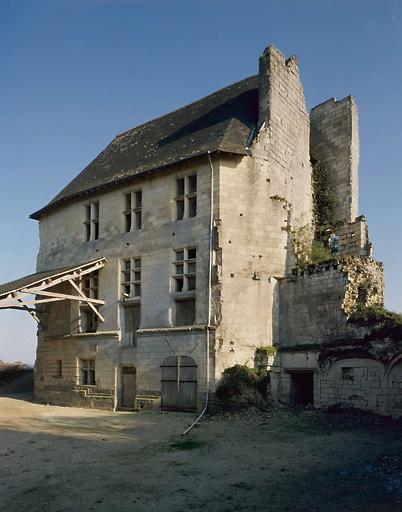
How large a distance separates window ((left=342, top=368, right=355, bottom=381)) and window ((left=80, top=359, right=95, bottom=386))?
9.40 meters

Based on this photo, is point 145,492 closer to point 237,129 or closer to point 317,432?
point 317,432

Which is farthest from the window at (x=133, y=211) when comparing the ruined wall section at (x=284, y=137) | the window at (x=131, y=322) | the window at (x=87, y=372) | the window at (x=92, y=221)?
the window at (x=87, y=372)

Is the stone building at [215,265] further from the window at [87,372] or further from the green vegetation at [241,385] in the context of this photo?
the green vegetation at [241,385]

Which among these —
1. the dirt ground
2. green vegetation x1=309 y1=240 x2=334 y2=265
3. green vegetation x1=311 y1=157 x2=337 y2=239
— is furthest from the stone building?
the dirt ground

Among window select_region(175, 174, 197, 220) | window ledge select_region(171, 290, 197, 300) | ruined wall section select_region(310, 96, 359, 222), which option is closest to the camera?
window ledge select_region(171, 290, 197, 300)

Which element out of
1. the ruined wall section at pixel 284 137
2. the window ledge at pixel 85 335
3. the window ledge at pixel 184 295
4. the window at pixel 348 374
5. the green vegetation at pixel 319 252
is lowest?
the window at pixel 348 374

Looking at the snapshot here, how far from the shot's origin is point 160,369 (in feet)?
58.1

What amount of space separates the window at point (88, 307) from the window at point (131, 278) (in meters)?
1.53

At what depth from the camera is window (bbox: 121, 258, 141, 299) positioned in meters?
19.5

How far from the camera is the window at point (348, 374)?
597 inches

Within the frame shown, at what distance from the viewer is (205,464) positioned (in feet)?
34.7

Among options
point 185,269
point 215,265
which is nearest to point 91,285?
point 185,269

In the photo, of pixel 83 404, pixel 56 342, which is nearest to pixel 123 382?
pixel 83 404

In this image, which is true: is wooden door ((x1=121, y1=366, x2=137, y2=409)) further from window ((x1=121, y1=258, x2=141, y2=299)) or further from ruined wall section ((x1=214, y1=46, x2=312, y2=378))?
ruined wall section ((x1=214, y1=46, x2=312, y2=378))
